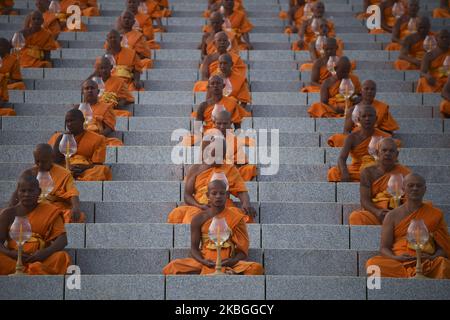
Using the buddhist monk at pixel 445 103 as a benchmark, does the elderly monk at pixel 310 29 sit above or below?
above

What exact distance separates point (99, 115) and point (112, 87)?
96 cm

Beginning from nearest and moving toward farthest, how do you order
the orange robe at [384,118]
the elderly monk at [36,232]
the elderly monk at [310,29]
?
the elderly monk at [36,232]
the orange robe at [384,118]
the elderly monk at [310,29]

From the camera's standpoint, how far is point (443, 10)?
15867 millimetres

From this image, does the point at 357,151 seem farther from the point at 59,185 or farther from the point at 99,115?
the point at 59,185

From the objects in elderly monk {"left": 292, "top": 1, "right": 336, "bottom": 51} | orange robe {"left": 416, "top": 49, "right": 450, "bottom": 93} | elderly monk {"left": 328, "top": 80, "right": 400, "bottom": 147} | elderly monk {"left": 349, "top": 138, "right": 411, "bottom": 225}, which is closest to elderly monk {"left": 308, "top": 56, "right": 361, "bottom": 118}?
elderly monk {"left": 328, "top": 80, "right": 400, "bottom": 147}

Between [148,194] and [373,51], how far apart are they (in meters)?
4.96

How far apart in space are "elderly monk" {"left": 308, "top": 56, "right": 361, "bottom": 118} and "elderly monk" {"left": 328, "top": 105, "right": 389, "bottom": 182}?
1173 millimetres

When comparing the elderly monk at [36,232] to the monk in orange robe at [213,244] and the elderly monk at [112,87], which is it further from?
the elderly monk at [112,87]

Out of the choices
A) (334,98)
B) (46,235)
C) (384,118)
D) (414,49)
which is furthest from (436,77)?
(46,235)

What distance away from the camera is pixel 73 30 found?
1500 centimetres

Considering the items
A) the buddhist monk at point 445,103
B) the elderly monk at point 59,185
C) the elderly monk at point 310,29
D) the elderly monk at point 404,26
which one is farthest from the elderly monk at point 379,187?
the elderly monk at point 404,26

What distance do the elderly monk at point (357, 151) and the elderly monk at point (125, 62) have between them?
3213mm

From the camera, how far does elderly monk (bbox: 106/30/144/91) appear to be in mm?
13109

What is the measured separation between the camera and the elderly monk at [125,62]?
43.0 ft
